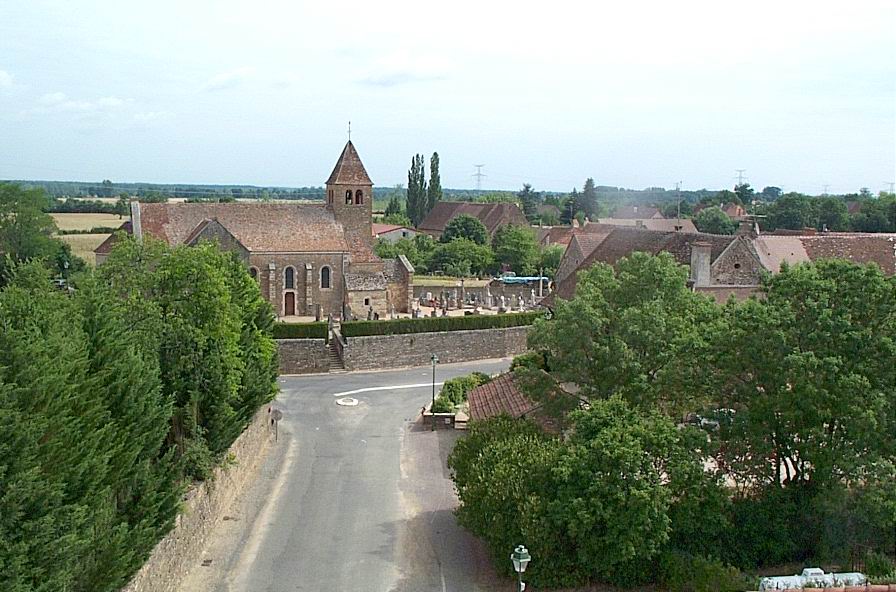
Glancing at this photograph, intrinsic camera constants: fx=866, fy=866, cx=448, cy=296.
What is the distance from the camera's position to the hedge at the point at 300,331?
51031mm

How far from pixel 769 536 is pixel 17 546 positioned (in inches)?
670

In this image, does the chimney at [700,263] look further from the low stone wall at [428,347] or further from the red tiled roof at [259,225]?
the red tiled roof at [259,225]

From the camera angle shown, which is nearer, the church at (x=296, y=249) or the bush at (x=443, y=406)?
the bush at (x=443, y=406)

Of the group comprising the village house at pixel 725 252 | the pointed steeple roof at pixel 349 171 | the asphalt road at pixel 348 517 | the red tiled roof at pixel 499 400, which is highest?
the pointed steeple roof at pixel 349 171

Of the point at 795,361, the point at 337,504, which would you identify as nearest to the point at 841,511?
the point at 795,361

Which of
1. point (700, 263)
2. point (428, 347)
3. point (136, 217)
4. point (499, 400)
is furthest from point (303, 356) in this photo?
point (700, 263)

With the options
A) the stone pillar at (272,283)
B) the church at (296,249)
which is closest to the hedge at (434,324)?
the church at (296,249)

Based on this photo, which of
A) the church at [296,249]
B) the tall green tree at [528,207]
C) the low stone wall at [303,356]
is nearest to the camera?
the low stone wall at [303,356]

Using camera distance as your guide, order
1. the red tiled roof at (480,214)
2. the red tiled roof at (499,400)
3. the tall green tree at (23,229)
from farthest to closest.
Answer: the red tiled roof at (480,214) → the tall green tree at (23,229) → the red tiled roof at (499,400)

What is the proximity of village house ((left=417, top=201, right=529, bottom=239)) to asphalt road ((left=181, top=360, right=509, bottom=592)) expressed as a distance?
6652cm

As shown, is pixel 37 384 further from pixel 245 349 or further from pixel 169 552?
pixel 245 349

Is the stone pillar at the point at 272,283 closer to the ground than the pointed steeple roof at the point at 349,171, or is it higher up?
closer to the ground

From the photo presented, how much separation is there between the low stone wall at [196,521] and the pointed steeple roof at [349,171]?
104ft

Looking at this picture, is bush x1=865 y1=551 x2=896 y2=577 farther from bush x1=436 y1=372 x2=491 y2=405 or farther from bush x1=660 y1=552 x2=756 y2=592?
bush x1=436 y1=372 x2=491 y2=405
